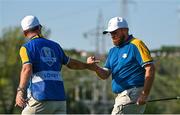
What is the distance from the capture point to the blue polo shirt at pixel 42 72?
7766 millimetres

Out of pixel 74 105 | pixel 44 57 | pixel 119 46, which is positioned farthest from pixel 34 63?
pixel 74 105

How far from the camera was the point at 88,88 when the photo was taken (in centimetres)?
7075

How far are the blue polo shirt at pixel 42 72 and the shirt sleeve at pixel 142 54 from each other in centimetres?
115

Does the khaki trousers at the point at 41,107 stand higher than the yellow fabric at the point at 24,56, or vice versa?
the yellow fabric at the point at 24,56

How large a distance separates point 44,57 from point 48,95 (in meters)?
0.47

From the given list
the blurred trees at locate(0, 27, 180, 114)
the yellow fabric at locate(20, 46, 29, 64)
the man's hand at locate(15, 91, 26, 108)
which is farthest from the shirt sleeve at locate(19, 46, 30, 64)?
the blurred trees at locate(0, 27, 180, 114)

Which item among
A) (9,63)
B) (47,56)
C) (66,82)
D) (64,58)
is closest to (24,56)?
(47,56)

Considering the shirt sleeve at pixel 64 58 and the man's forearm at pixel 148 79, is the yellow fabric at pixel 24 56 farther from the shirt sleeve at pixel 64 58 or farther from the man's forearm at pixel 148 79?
the man's forearm at pixel 148 79

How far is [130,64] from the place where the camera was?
8.49 metres

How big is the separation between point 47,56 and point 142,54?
131 cm

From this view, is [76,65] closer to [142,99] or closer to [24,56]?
[142,99]

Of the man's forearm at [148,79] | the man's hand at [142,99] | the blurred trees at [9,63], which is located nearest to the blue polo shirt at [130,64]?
the man's forearm at [148,79]

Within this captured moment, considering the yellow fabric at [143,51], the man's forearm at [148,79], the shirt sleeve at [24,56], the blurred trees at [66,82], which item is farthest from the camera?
the blurred trees at [66,82]

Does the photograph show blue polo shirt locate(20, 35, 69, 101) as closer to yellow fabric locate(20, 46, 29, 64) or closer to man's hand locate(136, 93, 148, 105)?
yellow fabric locate(20, 46, 29, 64)
